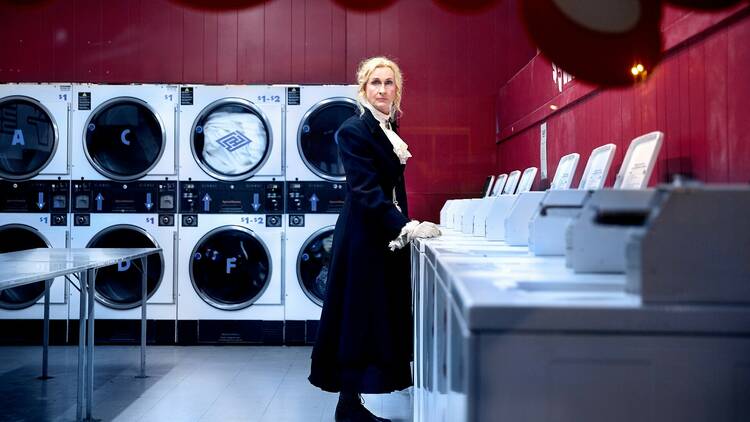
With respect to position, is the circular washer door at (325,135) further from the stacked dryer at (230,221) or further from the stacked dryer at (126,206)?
the stacked dryer at (126,206)

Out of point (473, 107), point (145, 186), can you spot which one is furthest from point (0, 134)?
point (473, 107)

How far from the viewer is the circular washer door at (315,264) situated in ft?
16.3

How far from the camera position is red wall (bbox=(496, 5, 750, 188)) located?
1.69 m

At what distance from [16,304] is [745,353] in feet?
16.9

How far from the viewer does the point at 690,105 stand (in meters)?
1.98

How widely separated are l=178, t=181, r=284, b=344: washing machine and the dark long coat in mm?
2089

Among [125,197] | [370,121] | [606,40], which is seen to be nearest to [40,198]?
[125,197]

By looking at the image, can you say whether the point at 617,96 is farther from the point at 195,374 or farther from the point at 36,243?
the point at 36,243

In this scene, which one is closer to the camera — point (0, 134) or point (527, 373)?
point (527, 373)

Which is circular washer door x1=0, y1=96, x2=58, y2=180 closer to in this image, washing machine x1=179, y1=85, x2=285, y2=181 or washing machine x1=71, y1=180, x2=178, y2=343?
washing machine x1=71, y1=180, x2=178, y2=343

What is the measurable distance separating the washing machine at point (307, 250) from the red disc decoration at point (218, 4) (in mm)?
1640

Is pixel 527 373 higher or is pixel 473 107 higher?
pixel 473 107

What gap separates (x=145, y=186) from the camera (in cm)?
500

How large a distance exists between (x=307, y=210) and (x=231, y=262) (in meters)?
0.69
